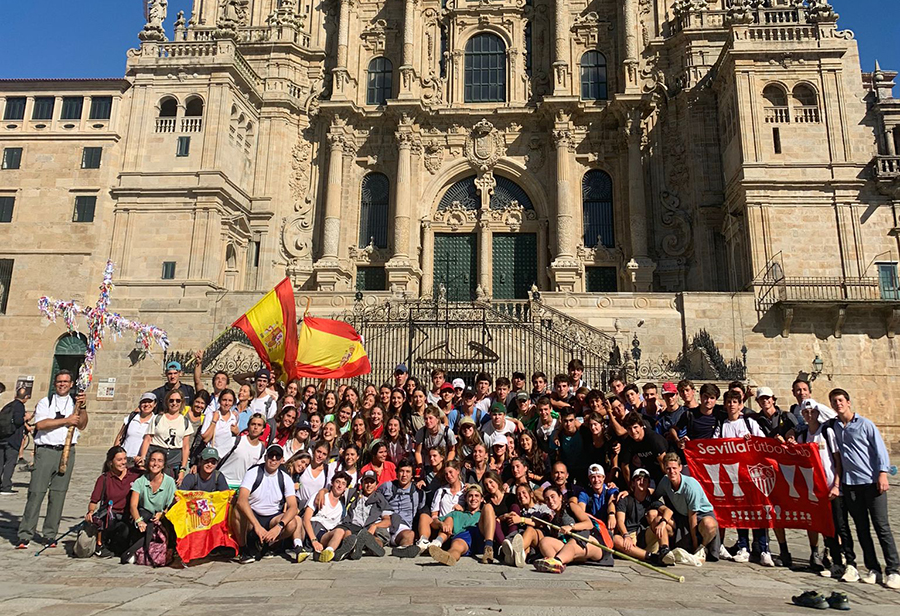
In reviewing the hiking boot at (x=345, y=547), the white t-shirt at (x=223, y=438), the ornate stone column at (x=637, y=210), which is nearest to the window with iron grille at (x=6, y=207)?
the white t-shirt at (x=223, y=438)

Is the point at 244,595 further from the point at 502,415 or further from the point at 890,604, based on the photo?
the point at 890,604

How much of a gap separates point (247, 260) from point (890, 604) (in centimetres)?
2603

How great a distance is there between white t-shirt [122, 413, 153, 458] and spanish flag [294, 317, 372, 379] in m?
4.42

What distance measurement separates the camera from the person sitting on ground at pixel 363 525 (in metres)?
7.57

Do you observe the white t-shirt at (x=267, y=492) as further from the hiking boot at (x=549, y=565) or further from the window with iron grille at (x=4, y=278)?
the window with iron grille at (x=4, y=278)

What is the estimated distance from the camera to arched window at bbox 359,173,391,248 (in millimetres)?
30406

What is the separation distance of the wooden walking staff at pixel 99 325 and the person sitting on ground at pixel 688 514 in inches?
705

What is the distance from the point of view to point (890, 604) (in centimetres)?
615

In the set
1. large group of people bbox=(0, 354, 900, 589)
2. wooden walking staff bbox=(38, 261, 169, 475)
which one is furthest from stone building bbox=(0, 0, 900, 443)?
large group of people bbox=(0, 354, 900, 589)

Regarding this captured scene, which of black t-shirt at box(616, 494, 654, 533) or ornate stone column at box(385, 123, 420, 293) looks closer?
black t-shirt at box(616, 494, 654, 533)

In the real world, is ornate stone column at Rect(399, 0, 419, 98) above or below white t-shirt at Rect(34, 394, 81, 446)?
above

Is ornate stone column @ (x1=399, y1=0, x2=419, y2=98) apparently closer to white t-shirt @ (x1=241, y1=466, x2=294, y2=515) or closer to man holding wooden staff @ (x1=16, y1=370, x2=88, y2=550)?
man holding wooden staff @ (x1=16, y1=370, x2=88, y2=550)

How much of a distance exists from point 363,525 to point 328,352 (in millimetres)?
5583

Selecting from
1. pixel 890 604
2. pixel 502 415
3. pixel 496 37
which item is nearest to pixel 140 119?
pixel 496 37
